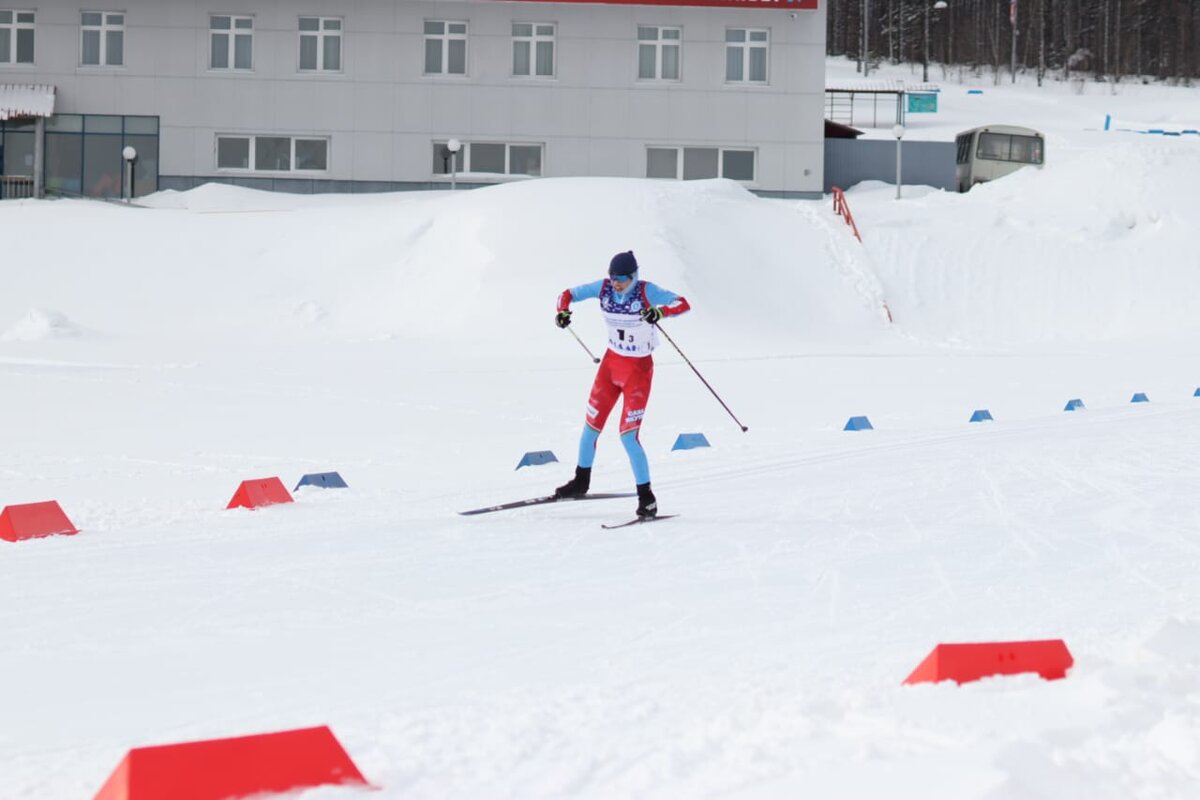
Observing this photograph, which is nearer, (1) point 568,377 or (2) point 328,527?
(2) point 328,527

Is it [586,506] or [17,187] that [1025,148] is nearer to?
[17,187]

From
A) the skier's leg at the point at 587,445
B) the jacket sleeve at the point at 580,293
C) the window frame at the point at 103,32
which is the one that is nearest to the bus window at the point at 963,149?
the window frame at the point at 103,32

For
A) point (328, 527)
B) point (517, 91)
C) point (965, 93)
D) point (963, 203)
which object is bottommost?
point (328, 527)

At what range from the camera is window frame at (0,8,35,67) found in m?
31.7

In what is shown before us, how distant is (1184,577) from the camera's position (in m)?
6.87

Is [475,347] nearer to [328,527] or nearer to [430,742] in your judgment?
[328,527]

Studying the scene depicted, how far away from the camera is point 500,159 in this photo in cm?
3209

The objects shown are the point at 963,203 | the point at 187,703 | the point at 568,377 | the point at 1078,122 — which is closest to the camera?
the point at 187,703

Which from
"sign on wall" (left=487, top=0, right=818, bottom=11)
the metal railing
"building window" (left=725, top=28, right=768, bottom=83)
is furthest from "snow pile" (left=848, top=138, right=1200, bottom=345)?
the metal railing

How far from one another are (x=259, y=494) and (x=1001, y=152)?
31.1 m

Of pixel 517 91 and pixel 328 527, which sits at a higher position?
pixel 517 91

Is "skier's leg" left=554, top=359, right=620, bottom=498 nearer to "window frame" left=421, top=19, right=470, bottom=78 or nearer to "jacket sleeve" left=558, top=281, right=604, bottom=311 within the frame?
"jacket sleeve" left=558, top=281, right=604, bottom=311

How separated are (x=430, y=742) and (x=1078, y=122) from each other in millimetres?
56335

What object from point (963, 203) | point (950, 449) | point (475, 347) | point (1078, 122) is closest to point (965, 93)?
point (1078, 122)
